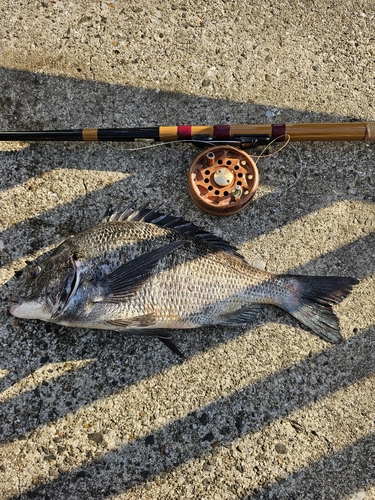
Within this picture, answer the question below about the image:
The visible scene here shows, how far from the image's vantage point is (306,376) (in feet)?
8.32

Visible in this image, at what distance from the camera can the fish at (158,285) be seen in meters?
2.25

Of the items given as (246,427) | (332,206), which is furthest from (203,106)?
(246,427)

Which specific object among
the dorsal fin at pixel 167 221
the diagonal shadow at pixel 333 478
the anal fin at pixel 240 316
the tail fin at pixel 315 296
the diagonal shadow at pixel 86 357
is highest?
the dorsal fin at pixel 167 221

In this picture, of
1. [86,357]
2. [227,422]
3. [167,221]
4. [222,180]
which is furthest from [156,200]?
[227,422]

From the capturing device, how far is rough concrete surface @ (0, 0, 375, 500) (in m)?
2.40

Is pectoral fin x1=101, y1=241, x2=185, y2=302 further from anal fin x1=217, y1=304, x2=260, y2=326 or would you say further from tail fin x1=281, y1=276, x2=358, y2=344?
tail fin x1=281, y1=276, x2=358, y2=344

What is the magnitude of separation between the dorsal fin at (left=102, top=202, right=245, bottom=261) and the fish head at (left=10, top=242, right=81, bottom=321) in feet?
1.21

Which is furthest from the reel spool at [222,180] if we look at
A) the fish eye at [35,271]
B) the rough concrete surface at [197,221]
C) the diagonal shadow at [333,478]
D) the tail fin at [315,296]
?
the diagonal shadow at [333,478]

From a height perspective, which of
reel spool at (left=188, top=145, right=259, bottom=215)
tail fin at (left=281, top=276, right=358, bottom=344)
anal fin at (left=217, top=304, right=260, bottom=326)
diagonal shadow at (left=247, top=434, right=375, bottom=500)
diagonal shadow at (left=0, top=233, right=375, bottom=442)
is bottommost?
diagonal shadow at (left=247, top=434, right=375, bottom=500)

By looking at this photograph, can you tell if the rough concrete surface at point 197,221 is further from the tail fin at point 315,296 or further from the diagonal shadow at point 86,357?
the tail fin at point 315,296

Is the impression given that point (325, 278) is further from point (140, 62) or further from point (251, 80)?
point (140, 62)

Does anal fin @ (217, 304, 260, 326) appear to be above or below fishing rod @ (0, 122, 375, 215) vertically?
below

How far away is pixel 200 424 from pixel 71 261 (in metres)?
1.25

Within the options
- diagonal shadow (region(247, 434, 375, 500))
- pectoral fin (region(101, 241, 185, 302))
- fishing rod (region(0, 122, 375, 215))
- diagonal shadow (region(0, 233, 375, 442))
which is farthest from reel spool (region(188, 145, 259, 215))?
diagonal shadow (region(247, 434, 375, 500))
